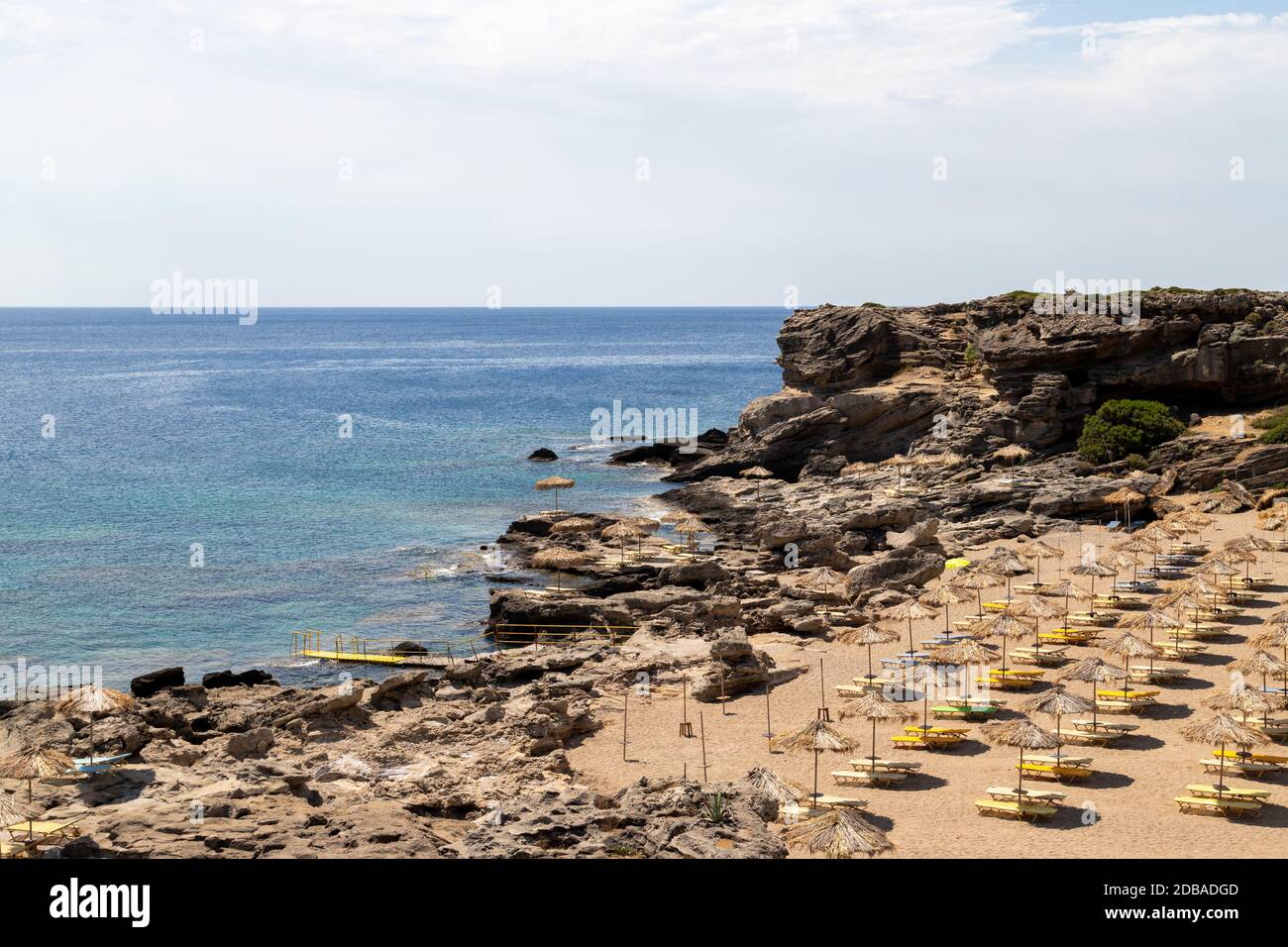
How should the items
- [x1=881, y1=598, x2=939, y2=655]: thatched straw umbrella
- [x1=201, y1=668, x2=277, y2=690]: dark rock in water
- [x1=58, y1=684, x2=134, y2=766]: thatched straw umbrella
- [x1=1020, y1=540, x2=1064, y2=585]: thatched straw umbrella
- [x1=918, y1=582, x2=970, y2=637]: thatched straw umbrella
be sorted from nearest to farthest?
[x1=58, y1=684, x2=134, y2=766]: thatched straw umbrella
[x1=201, y1=668, x2=277, y2=690]: dark rock in water
[x1=881, y1=598, x2=939, y2=655]: thatched straw umbrella
[x1=918, y1=582, x2=970, y2=637]: thatched straw umbrella
[x1=1020, y1=540, x2=1064, y2=585]: thatched straw umbrella

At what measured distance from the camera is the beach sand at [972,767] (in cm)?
2223

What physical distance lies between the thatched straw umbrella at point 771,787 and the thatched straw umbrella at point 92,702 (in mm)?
15341

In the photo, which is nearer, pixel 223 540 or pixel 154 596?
pixel 154 596

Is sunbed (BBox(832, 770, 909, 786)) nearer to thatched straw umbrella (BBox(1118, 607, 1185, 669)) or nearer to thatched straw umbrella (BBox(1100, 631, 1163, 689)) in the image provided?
thatched straw umbrella (BBox(1100, 631, 1163, 689))

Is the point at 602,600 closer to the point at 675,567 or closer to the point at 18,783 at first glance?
the point at 675,567

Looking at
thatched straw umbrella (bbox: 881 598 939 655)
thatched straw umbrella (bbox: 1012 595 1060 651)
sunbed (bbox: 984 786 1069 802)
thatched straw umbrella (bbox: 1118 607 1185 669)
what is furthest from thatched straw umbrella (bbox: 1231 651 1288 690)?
thatched straw umbrella (bbox: 881 598 939 655)

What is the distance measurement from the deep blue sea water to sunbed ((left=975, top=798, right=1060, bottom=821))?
23789 mm

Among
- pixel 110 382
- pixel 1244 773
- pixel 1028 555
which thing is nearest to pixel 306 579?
pixel 1028 555

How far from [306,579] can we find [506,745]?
2497 centimetres

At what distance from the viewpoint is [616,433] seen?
10269cm

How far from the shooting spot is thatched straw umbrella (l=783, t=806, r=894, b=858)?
20172 mm

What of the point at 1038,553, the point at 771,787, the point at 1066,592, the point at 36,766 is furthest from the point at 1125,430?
the point at 36,766

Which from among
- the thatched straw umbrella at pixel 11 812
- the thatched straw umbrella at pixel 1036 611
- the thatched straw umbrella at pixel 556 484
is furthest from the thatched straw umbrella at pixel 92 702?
the thatched straw umbrella at pixel 556 484

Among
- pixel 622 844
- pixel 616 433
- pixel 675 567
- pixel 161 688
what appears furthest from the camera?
pixel 616 433
